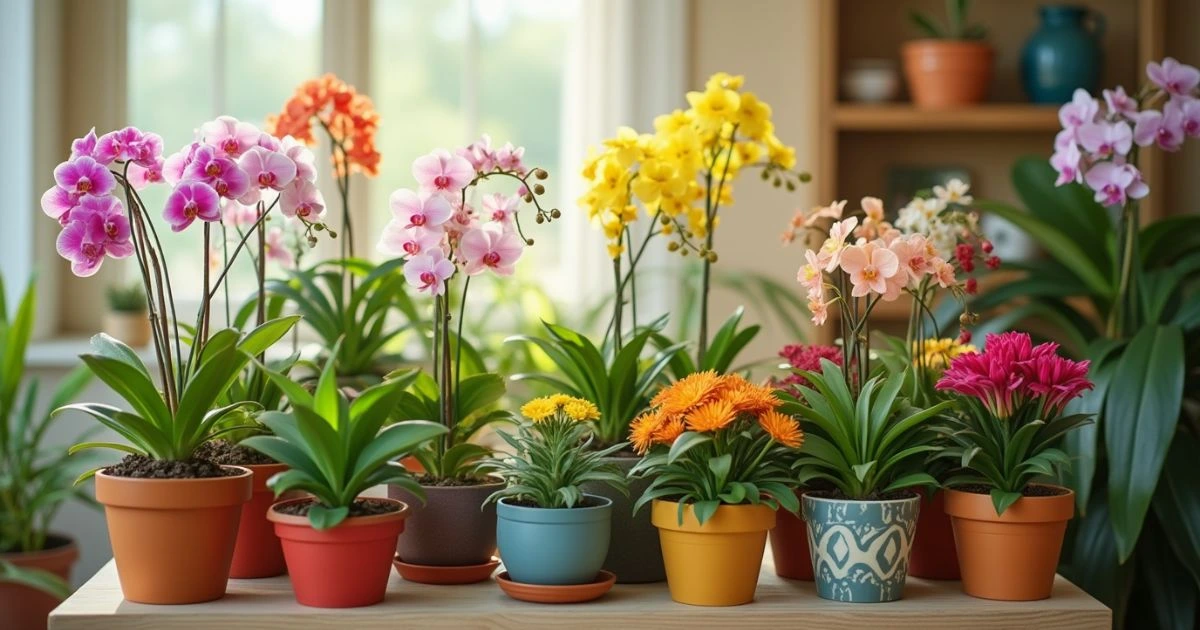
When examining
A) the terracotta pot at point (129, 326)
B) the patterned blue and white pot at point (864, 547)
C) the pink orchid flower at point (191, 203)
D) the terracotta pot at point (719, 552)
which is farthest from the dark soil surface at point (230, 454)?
the terracotta pot at point (129, 326)

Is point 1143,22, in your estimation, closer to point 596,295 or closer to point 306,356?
point 596,295

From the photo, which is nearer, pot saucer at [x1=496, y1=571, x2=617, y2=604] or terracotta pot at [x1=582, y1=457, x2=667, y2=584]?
pot saucer at [x1=496, y1=571, x2=617, y2=604]

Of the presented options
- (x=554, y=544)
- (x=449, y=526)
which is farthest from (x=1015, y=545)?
(x=449, y=526)

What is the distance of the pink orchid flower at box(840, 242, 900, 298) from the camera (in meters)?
1.24

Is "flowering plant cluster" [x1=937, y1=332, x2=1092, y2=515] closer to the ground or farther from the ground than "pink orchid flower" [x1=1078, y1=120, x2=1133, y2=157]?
closer to the ground

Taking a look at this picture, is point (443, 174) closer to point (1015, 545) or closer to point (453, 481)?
point (453, 481)

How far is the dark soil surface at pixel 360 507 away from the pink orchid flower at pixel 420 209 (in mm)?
295

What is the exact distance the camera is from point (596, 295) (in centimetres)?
368

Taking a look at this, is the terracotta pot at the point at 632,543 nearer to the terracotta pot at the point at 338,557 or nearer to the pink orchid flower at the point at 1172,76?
the terracotta pot at the point at 338,557

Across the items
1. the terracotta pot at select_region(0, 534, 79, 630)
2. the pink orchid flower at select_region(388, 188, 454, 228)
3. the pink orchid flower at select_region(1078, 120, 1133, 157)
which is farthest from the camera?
the terracotta pot at select_region(0, 534, 79, 630)

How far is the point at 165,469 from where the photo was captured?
1235 millimetres

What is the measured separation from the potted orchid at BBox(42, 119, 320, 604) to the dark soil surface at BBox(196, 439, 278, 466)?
6 cm

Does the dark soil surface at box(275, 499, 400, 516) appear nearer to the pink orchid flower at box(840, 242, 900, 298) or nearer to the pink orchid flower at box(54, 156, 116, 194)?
the pink orchid flower at box(54, 156, 116, 194)

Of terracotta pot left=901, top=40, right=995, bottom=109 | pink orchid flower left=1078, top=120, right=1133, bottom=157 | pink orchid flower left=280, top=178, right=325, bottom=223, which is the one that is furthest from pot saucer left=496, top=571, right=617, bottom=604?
terracotta pot left=901, top=40, right=995, bottom=109
